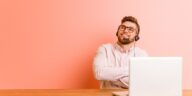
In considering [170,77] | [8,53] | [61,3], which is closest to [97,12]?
[61,3]

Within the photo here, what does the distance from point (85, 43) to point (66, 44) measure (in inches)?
6.9

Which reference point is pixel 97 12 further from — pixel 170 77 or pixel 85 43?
pixel 170 77

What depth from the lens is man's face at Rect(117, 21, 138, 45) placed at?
2.78 meters

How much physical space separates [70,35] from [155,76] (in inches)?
58.7

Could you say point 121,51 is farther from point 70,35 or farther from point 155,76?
point 155,76

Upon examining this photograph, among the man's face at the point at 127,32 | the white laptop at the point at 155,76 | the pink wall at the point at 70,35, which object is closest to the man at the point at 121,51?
the man's face at the point at 127,32

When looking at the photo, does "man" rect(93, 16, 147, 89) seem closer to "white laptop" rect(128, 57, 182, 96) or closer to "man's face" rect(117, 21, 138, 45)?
"man's face" rect(117, 21, 138, 45)

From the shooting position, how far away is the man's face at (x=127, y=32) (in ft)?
9.11

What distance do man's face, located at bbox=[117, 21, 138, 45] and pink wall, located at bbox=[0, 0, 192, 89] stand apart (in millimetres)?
336

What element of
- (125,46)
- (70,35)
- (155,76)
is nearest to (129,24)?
(125,46)

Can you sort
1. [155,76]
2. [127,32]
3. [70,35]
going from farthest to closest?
[70,35]
[127,32]
[155,76]

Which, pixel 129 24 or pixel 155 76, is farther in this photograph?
pixel 129 24

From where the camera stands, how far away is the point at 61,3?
3.07m

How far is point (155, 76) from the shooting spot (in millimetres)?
1726
